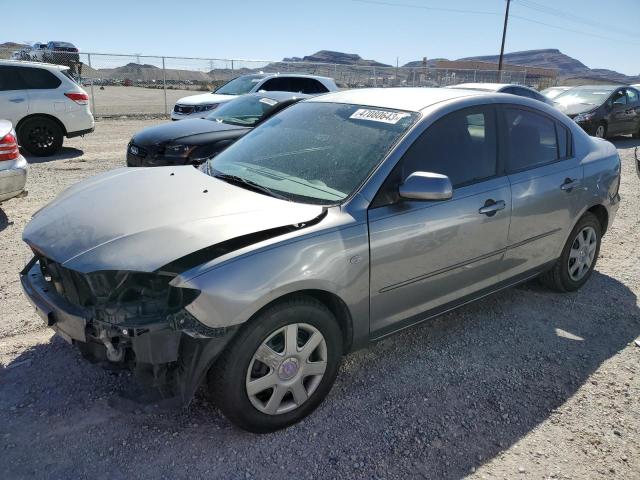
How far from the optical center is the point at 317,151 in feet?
11.0

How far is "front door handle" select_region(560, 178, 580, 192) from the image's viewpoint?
157 inches

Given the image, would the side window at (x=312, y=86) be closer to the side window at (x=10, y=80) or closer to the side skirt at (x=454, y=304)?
the side window at (x=10, y=80)

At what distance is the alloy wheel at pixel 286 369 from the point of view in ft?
A: 8.50

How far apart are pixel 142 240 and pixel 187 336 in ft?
1.73

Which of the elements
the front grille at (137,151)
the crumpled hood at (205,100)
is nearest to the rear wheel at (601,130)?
the crumpled hood at (205,100)

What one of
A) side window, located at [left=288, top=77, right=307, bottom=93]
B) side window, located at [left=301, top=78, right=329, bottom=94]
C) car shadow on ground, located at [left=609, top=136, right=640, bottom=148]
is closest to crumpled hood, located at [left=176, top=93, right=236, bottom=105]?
side window, located at [left=288, top=77, right=307, bottom=93]

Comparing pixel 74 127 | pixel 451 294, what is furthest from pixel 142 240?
pixel 74 127

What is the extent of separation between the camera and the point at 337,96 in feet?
13.0

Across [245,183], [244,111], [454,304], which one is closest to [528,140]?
[454,304]

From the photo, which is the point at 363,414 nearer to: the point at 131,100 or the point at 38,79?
the point at 38,79

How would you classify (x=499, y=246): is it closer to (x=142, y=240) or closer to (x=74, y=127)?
(x=142, y=240)

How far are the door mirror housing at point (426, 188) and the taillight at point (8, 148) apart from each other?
4825mm

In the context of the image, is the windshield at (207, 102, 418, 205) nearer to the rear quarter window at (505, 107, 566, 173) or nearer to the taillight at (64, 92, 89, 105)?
the rear quarter window at (505, 107, 566, 173)

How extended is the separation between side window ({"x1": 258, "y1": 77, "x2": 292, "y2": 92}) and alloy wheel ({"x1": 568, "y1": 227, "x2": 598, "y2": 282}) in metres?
10.4
